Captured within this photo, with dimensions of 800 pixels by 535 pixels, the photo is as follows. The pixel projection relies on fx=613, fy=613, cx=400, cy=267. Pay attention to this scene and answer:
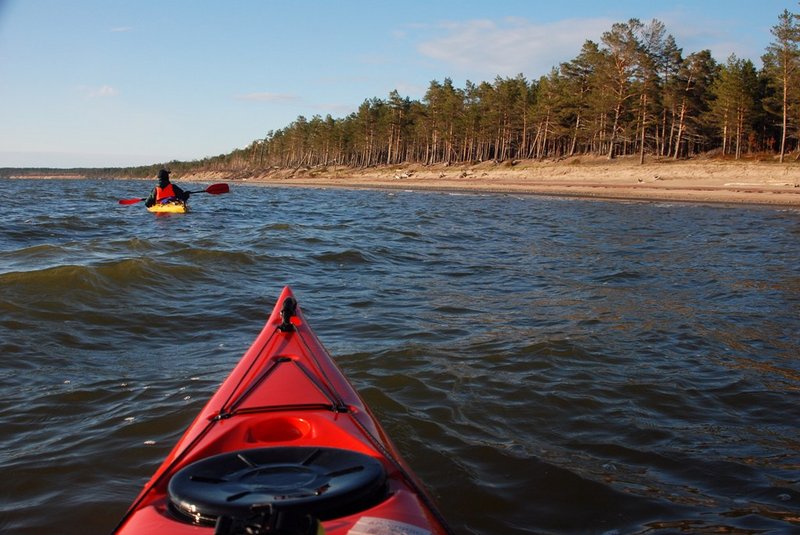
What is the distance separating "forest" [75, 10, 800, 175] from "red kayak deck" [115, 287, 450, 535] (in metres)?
45.6

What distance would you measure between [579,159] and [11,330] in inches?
2172

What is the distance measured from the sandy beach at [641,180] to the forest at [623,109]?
469cm

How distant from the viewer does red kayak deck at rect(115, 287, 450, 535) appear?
2.16m

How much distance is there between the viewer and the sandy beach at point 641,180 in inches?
1179

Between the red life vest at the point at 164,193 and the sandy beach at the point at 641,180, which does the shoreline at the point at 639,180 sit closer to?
the sandy beach at the point at 641,180

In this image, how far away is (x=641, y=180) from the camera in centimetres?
3966

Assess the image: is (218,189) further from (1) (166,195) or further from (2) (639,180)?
(2) (639,180)

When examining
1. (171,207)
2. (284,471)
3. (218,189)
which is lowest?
(284,471)

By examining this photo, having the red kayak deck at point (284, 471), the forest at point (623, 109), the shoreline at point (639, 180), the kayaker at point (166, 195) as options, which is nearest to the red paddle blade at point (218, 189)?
the kayaker at point (166, 195)

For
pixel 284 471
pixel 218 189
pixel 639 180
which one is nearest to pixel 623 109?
pixel 639 180

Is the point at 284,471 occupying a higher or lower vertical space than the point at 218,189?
lower

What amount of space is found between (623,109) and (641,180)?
56.5 ft

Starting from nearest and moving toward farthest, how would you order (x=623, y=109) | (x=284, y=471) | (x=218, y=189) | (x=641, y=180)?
(x=284, y=471) → (x=218, y=189) → (x=641, y=180) → (x=623, y=109)


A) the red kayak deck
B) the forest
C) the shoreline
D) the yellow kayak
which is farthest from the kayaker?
the forest
